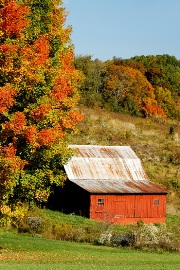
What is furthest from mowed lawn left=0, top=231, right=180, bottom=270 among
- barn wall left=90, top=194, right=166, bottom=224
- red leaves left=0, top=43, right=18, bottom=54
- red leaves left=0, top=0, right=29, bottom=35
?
barn wall left=90, top=194, right=166, bottom=224

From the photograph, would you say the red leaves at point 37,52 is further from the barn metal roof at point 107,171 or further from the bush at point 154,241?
the barn metal roof at point 107,171

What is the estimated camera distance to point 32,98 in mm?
22828

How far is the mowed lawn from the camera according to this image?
22359mm

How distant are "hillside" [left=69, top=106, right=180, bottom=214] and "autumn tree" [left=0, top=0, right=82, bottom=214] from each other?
28.5 m

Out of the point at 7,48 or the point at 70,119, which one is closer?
the point at 7,48

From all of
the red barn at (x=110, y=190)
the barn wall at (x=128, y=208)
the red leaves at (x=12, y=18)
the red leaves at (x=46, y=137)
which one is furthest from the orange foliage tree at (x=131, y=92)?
the red leaves at (x=12, y=18)

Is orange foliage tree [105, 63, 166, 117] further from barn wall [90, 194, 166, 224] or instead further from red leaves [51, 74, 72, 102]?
red leaves [51, 74, 72, 102]

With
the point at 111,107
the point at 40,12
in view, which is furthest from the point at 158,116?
the point at 40,12

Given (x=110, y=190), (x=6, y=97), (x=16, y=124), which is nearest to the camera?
(x=6, y=97)

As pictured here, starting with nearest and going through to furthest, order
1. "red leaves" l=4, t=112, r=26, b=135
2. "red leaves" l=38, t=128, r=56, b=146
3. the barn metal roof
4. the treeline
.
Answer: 1. "red leaves" l=4, t=112, r=26, b=135
2. "red leaves" l=38, t=128, r=56, b=146
3. the barn metal roof
4. the treeline

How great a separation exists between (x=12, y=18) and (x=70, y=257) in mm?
11380

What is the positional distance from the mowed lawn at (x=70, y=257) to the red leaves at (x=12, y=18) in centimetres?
946

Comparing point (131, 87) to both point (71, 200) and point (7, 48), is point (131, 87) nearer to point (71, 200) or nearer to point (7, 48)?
point (71, 200)

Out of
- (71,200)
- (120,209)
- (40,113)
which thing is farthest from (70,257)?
(71,200)
